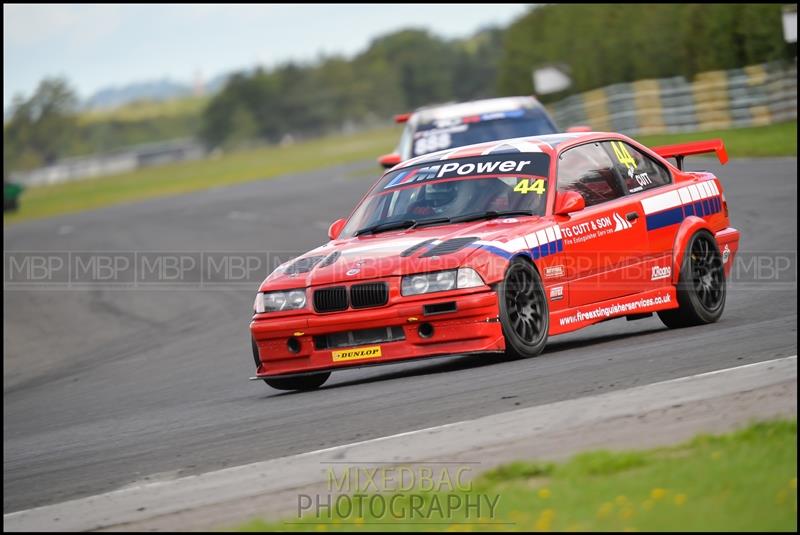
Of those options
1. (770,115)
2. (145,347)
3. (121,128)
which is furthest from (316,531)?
(121,128)

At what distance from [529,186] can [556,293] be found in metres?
0.81

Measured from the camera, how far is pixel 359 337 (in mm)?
8742

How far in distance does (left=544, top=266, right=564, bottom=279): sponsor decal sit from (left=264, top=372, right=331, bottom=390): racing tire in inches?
62.4

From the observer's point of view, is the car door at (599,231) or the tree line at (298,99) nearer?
the car door at (599,231)

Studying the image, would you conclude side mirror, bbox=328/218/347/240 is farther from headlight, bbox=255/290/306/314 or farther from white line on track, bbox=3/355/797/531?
white line on track, bbox=3/355/797/531

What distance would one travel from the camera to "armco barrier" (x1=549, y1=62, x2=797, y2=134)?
2859cm

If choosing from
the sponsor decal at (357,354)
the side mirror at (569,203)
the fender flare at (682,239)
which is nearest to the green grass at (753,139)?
the fender flare at (682,239)

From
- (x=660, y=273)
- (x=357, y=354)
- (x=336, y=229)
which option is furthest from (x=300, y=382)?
(x=660, y=273)

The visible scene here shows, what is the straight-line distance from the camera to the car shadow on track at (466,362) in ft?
30.0

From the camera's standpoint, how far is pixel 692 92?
31.0 meters

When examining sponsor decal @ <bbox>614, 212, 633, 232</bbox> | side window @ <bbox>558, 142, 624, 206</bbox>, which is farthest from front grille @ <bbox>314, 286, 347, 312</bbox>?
sponsor decal @ <bbox>614, 212, 633, 232</bbox>

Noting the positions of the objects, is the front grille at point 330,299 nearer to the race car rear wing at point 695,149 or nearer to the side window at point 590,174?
the side window at point 590,174

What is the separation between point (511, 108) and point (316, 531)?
1243 centimetres

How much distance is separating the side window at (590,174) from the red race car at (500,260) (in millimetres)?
11
